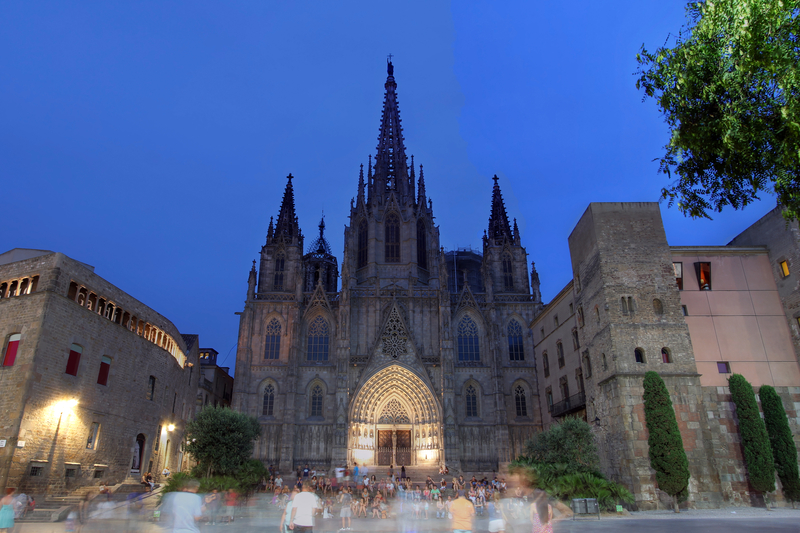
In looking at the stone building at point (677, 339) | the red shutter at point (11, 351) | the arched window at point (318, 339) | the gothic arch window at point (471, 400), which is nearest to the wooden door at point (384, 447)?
the gothic arch window at point (471, 400)

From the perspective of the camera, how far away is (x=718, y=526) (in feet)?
45.4

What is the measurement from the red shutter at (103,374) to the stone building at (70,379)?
1.9 inches

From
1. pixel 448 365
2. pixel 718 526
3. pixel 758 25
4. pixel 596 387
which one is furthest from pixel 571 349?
pixel 758 25

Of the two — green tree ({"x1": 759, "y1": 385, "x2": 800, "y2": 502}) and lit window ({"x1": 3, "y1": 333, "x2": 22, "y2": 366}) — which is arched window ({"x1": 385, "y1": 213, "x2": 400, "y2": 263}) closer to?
lit window ({"x1": 3, "y1": 333, "x2": 22, "y2": 366})

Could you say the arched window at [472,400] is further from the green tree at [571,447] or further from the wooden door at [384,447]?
the green tree at [571,447]

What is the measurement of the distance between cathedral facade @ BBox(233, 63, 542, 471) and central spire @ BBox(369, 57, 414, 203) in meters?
4.54

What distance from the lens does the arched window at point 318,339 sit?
39.5 meters

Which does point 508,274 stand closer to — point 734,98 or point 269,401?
point 269,401

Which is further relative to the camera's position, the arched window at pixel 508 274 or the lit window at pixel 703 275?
the arched window at pixel 508 274

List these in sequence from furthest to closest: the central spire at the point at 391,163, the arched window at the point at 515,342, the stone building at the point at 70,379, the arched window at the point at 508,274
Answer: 1. the central spire at the point at 391,163
2. the arched window at the point at 508,274
3. the arched window at the point at 515,342
4. the stone building at the point at 70,379

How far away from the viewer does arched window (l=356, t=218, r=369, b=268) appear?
147 feet

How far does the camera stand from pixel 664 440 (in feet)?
64.6

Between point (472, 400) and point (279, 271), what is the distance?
19.3 meters

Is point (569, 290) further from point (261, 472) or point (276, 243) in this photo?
point (276, 243)
